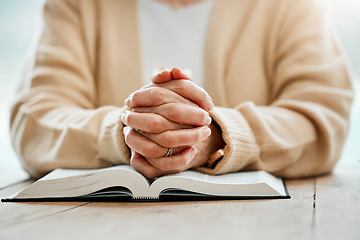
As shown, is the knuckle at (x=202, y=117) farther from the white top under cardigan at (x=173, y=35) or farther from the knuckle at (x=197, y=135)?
the white top under cardigan at (x=173, y=35)

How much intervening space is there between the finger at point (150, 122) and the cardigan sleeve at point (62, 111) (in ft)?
0.32

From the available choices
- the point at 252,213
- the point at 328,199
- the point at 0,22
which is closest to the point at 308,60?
the point at 328,199

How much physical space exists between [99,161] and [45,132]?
190mm

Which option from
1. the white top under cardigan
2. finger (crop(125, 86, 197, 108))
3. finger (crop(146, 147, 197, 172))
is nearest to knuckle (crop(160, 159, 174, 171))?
finger (crop(146, 147, 197, 172))

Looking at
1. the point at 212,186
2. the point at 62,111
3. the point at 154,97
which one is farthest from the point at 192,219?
the point at 62,111

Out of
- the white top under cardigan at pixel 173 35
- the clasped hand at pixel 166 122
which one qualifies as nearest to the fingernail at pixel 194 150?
the clasped hand at pixel 166 122

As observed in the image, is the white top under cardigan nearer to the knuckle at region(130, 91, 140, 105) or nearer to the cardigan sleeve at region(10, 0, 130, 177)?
the cardigan sleeve at region(10, 0, 130, 177)

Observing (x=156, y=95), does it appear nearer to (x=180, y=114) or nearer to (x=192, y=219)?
(x=180, y=114)

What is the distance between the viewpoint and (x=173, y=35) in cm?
119

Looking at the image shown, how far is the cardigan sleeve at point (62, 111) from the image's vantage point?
2.72 ft

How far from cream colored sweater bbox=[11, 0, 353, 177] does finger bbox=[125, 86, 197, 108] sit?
0.32 ft

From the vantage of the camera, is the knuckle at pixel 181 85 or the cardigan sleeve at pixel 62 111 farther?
the cardigan sleeve at pixel 62 111

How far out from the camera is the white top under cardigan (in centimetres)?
116

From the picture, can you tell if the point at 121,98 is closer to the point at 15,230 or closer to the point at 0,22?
the point at 15,230
